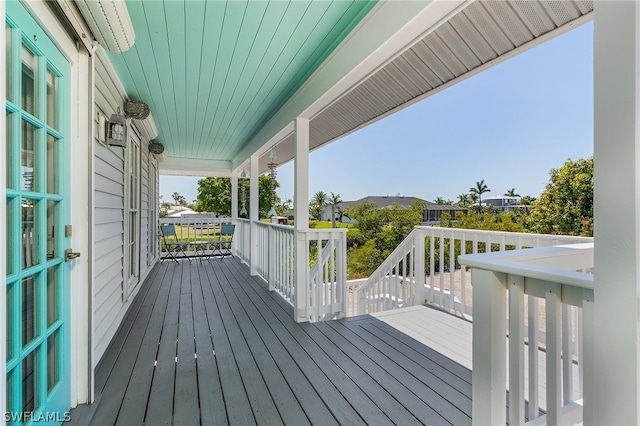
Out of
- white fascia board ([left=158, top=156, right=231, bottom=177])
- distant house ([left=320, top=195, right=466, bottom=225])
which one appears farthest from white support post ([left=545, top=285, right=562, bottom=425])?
distant house ([left=320, top=195, right=466, bottom=225])

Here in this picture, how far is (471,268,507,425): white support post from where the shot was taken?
43.9 inches

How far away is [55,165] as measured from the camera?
1.57 meters

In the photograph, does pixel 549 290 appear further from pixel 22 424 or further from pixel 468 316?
pixel 468 316

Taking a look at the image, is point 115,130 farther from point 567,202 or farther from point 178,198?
point 178,198

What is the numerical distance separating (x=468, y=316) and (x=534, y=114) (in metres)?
21.5

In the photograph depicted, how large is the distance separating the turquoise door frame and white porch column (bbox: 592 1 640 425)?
192 cm

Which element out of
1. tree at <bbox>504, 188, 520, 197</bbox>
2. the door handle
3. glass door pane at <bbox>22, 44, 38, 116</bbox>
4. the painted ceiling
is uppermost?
tree at <bbox>504, 188, 520, 197</bbox>

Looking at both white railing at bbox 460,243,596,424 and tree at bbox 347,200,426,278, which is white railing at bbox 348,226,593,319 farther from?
tree at bbox 347,200,426,278

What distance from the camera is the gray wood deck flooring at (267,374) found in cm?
173

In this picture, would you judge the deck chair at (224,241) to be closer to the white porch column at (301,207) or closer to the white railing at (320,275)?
the white railing at (320,275)

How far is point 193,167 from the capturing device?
7.72 metres

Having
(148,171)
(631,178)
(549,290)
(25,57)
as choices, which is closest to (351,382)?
(549,290)

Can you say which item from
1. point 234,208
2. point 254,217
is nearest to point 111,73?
point 254,217

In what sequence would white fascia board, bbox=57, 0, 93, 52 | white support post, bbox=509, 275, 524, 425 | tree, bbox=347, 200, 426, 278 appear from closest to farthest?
white support post, bbox=509, 275, 524, 425
white fascia board, bbox=57, 0, 93, 52
tree, bbox=347, 200, 426, 278
